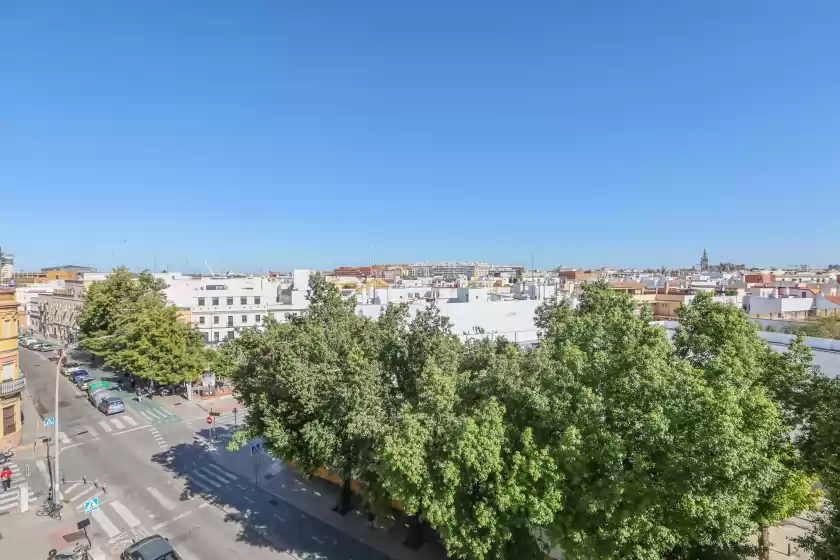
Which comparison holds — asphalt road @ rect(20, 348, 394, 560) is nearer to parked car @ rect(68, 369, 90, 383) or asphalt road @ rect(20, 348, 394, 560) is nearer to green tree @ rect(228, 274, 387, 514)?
green tree @ rect(228, 274, 387, 514)

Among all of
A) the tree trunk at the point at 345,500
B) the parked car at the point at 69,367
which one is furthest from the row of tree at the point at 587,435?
the parked car at the point at 69,367

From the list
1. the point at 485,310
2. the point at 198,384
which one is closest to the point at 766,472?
the point at 485,310

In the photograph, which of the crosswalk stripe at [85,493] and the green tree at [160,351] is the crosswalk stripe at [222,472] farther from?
the green tree at [160,351]

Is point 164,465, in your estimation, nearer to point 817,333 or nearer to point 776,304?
point 817,333

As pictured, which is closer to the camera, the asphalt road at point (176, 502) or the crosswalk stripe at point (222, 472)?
the asphalt road at point (176, 502)

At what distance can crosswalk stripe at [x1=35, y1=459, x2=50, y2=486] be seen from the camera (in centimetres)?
2586

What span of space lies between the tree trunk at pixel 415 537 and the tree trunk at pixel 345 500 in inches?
152

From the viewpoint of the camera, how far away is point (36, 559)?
61.2 ft

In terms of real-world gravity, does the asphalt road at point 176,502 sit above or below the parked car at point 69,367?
below

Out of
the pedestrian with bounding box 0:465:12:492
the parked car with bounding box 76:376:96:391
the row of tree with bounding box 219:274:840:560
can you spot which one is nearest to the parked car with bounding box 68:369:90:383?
the parked car with bounding box 76:376:96:391

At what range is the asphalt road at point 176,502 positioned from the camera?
20.1 metres

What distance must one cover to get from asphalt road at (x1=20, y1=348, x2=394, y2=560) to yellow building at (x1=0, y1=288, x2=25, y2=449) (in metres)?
3.02

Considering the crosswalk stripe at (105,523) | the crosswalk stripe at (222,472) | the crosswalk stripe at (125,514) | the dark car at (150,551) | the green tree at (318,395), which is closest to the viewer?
the green tree at (318,395)

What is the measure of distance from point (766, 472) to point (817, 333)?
5030 cm
